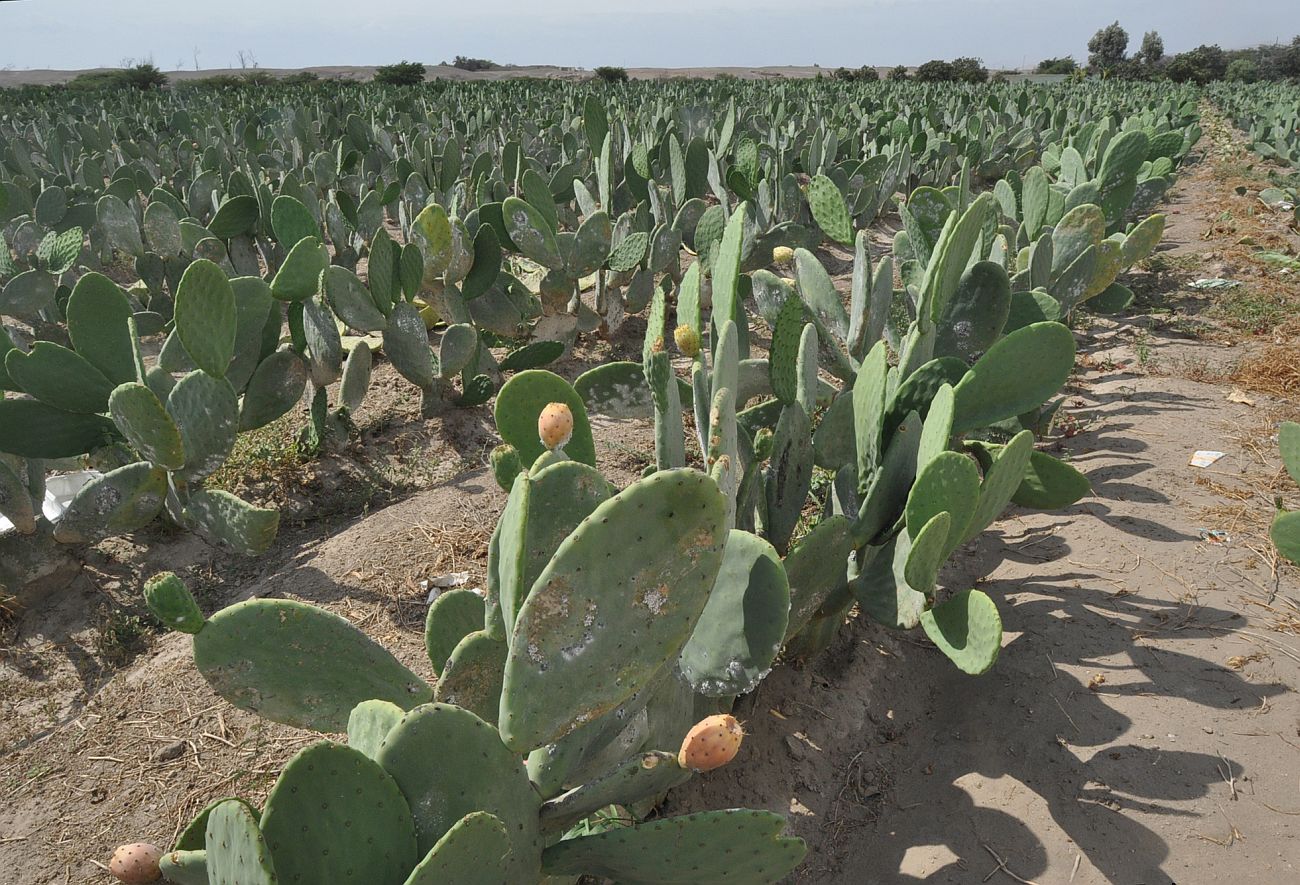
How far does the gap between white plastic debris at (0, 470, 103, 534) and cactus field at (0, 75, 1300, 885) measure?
0.07 ft

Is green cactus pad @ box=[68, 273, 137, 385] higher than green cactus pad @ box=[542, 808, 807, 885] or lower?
higher

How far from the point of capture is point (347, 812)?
1.01 metres

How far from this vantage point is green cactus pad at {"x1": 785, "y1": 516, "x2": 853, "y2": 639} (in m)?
1.80

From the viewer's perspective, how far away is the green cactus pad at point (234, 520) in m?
2.47

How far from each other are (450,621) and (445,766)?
48cm

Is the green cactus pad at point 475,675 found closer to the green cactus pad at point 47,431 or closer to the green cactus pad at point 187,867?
→ the green cactus pad at point 187,867

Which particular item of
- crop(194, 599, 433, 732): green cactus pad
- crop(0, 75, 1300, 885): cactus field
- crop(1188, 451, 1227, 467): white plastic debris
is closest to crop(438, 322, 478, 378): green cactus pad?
crop(0, 75, 1300, 885): cactus field

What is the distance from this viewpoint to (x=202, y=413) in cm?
246

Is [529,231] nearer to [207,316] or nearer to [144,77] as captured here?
[207,316]

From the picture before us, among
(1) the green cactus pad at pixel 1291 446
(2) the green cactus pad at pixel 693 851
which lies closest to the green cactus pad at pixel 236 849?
(2) the green cactus pad at pixel 693 851

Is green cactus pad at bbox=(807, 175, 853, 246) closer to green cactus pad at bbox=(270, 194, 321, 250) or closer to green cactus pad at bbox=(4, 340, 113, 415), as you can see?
green cactus pad at bbox=(270, 194, 321, 250)

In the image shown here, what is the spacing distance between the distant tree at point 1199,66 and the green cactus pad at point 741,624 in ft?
137

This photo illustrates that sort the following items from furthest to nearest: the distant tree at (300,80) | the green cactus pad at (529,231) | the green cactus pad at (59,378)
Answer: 1. the distant tree at (300,80)
2. the green cactus pad at (529,231)
3. the green cactus pad at (59,378)

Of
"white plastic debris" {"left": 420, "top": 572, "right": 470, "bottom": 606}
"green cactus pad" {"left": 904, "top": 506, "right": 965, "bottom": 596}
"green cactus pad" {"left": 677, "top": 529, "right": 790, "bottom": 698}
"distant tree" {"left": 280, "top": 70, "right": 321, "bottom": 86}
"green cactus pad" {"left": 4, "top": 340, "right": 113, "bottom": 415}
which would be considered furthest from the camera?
"distant tree" {"left": 280, "top": 70, "right": 321, "bottom": 86}
